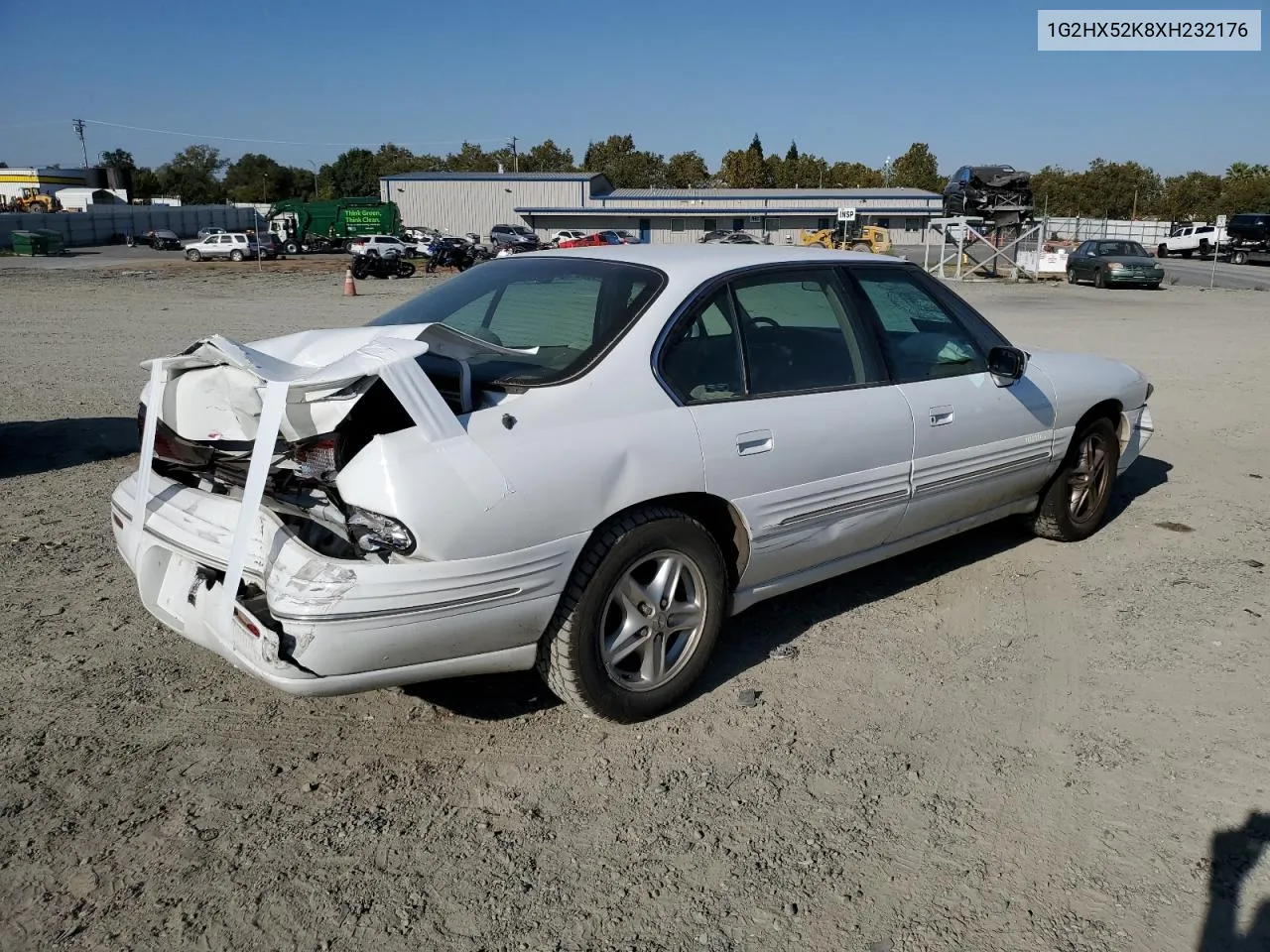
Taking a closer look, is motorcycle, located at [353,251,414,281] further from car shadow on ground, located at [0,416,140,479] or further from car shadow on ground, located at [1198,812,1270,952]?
car shadow on ground, located at [1198,812,1270,952]

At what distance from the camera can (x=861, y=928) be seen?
2.43m

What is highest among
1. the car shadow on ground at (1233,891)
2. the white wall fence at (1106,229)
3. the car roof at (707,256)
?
the white wall fence at (1106,229)

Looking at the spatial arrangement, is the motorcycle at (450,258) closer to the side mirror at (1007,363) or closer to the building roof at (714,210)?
the building roof at (714,210)

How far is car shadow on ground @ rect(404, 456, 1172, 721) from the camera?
3.53m

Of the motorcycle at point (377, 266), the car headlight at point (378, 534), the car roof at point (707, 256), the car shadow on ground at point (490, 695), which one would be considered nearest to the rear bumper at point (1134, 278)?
the motorcycle at point (377, 266)

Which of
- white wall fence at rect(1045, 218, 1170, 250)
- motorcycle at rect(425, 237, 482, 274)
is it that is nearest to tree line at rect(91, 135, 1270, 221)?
white wall fence at rect(1045, 218, 1170, 250)

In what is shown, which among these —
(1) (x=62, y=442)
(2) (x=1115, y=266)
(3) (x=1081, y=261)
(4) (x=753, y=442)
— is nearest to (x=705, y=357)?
(4) (x=753, y=442)

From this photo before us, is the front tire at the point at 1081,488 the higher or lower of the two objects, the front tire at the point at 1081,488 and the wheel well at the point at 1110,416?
the lower

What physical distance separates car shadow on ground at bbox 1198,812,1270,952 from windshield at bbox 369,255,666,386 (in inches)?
90.0

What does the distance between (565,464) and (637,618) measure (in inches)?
25.1

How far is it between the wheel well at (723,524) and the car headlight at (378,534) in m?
0.95

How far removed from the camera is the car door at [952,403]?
4055mm

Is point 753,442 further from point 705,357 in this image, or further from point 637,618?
point 637,618

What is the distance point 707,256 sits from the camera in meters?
3.76
